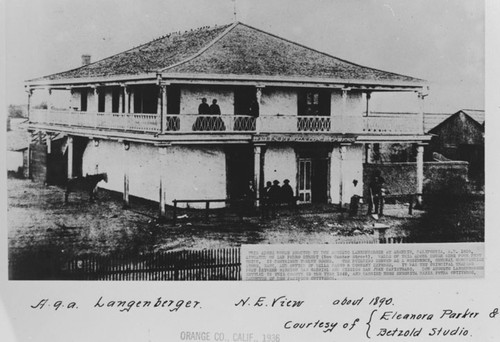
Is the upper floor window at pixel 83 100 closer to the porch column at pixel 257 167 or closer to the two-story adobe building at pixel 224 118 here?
the two-story adobe building at pixel 224 118

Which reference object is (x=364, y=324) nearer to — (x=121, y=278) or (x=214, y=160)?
(x=121, y=278)

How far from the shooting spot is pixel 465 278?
540 inches

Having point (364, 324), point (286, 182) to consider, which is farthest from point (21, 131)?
point (364, 324)

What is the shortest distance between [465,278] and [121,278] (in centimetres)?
652

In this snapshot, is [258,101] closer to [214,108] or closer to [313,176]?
[214,108]

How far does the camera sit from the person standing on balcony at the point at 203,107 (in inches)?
672

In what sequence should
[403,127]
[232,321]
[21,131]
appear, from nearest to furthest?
[232,321] < [21,131] < [403,127]

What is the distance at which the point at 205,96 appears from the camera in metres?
17.3

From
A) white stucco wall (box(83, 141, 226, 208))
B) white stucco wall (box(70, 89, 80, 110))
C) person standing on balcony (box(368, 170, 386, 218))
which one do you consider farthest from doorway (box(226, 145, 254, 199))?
white stucco wall (box(70, 89, 80, 110))

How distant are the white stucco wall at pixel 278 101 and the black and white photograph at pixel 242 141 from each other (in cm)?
4

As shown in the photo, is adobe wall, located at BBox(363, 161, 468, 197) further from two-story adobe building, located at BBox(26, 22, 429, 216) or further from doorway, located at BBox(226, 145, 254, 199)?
doorway, located at BBox(226, 145, 254, 199)

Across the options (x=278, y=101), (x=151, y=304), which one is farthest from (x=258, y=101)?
(x=151, y=304)

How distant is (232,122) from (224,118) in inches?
8.9

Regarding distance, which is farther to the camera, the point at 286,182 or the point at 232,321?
the point at 286,182
